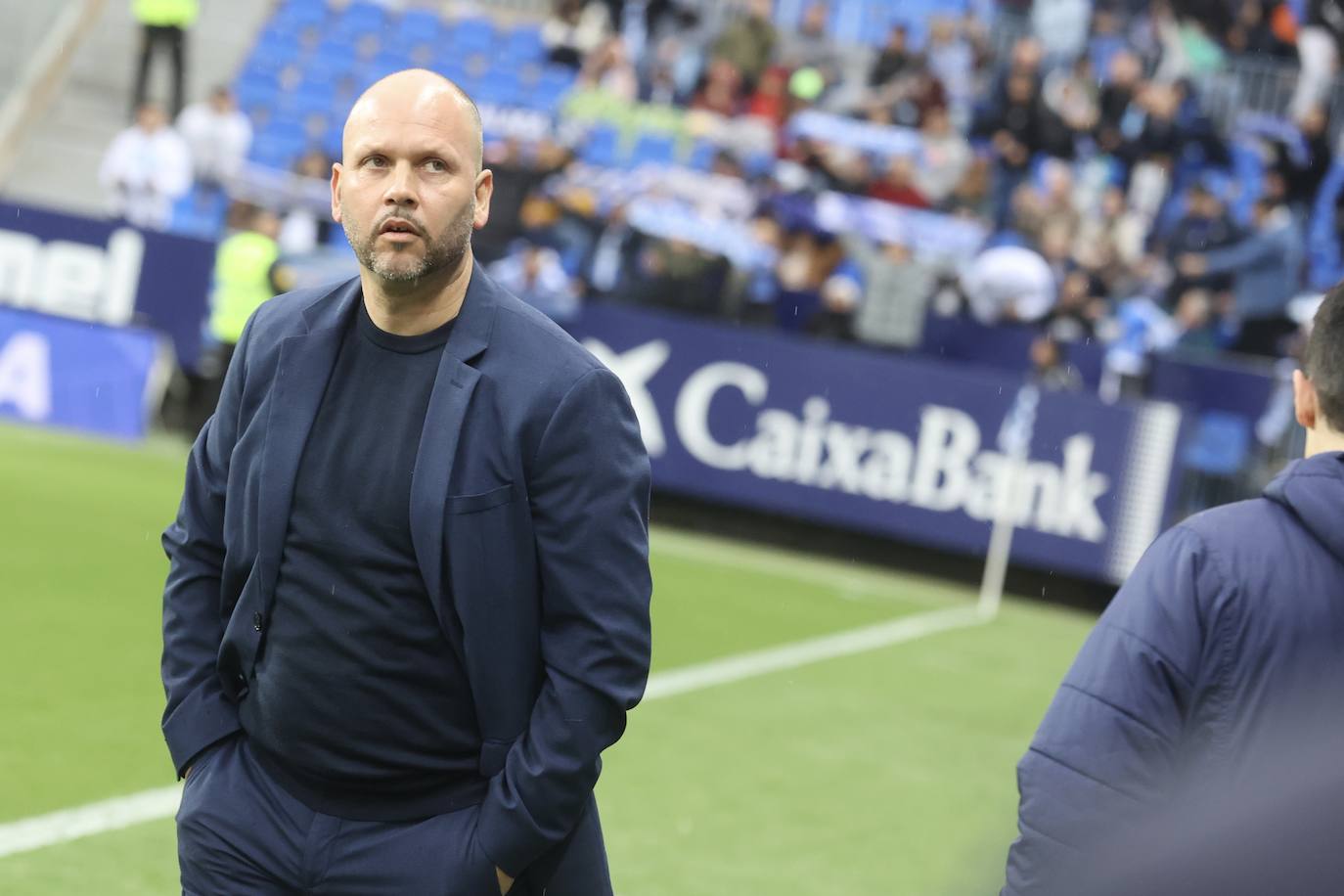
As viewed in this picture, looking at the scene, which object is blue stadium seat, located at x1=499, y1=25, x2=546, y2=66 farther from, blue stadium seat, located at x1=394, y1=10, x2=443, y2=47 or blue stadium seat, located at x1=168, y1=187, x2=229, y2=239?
blue stadium seat, located at x1=168, y1=187, x2=229, y2=239

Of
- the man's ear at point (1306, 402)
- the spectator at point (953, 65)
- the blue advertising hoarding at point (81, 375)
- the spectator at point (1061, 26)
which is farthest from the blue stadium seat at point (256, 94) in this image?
the man's ear at point (1306, 402)

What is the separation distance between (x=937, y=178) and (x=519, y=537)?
15.9 metres

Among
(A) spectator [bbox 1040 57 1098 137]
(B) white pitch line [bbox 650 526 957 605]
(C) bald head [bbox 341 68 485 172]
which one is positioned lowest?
(B) white pitch line [bbox 650 526 957 605]

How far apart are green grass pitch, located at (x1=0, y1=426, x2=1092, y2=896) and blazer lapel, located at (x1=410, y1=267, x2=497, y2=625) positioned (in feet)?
9.64

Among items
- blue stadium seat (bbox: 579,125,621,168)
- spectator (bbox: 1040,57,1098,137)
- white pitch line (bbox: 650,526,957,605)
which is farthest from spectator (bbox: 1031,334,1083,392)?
blue stadium seat (bbox: 579,125,621,168)

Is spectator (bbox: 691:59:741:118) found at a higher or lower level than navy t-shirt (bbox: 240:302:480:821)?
higher

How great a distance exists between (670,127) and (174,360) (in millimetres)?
7246

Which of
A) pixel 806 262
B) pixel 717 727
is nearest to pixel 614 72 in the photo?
pixel 806 262

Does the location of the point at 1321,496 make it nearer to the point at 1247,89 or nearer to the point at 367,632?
the point at 367,632

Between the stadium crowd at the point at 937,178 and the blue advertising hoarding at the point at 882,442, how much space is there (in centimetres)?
87

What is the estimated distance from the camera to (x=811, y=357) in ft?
44.0

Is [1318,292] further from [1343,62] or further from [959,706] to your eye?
[959,706]

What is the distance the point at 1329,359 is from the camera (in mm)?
2602

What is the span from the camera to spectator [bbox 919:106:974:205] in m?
18.2
